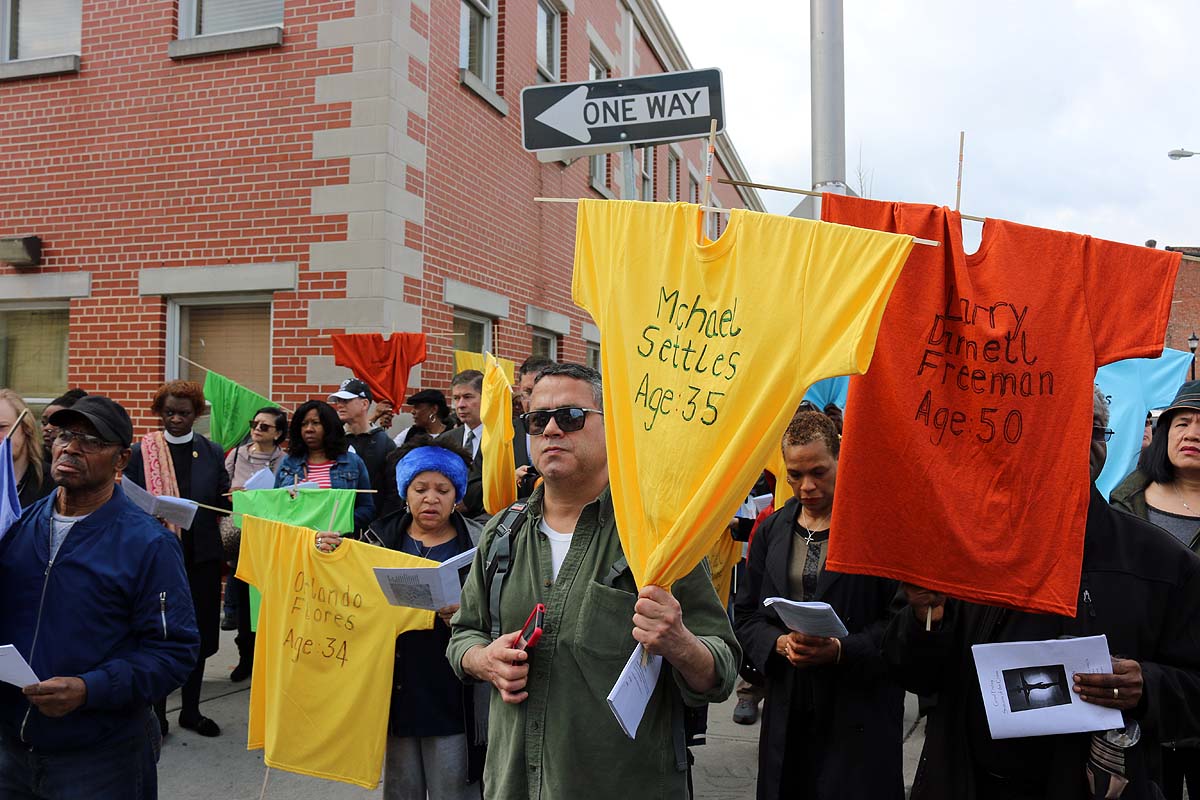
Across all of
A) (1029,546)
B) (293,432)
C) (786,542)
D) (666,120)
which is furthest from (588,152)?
(293,432)

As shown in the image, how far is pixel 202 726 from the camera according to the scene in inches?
212

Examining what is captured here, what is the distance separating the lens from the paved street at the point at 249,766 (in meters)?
4.69

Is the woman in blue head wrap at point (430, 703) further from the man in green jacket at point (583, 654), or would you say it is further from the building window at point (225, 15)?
the building window at point (225, 15)

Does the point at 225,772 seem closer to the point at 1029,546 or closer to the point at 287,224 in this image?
the point at 1029,546

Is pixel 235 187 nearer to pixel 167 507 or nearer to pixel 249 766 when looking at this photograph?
pixel 167 507

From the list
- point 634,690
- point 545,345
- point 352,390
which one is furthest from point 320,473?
point 545,345

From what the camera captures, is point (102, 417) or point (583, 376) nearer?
point (583, 376)

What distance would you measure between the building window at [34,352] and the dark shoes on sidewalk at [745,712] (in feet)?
24.6

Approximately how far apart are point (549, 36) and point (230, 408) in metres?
7.65

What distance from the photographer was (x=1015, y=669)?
2.40 metres

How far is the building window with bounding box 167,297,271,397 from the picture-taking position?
27.8 ft

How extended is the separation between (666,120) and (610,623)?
222 centimetres

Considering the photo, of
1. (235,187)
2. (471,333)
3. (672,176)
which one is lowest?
(471,333)

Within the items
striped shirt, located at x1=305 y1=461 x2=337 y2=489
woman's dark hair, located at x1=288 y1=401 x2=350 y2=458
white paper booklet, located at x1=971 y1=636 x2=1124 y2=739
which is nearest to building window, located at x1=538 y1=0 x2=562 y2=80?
woman's dark hair, located at x1=288 y1=401 x2=350 y2=458
